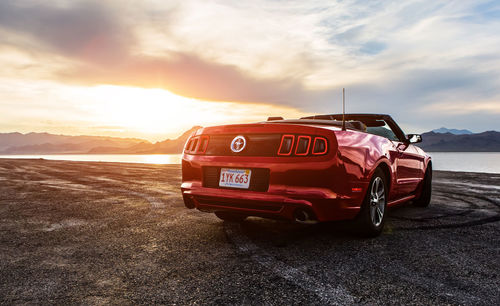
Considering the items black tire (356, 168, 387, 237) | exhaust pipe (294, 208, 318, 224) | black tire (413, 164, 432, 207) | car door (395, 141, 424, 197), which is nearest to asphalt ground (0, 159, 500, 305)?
black tire (356, 168, 387, 237)

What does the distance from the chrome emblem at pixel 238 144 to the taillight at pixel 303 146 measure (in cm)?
41

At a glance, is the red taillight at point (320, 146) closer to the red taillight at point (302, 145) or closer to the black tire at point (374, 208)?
the red taillight at point (302, 145)

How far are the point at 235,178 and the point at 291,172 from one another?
0.60 metres

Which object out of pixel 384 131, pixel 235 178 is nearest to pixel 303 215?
pixel 235 178

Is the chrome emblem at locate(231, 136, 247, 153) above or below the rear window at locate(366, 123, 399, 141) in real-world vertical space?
below

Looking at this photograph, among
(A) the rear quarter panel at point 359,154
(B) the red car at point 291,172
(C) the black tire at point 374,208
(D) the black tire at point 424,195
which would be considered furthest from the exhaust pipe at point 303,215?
(D) the black tire at point 424,195

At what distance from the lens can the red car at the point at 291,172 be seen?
3.39 m

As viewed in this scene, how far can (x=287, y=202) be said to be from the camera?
132 inches

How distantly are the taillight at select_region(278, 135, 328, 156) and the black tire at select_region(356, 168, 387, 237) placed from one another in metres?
0.80

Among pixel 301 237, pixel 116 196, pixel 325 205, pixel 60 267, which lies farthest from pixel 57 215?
pixel 325 205

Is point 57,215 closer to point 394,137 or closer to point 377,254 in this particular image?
point 377,254

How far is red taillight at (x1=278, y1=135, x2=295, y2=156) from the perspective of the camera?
11.6 feet

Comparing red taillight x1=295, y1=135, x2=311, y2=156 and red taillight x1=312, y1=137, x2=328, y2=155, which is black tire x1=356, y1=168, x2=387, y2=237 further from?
red taillight x1=295, y1=135, x2=311, y2=156

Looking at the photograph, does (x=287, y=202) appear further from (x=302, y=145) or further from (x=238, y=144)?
(x=238, y=144)
